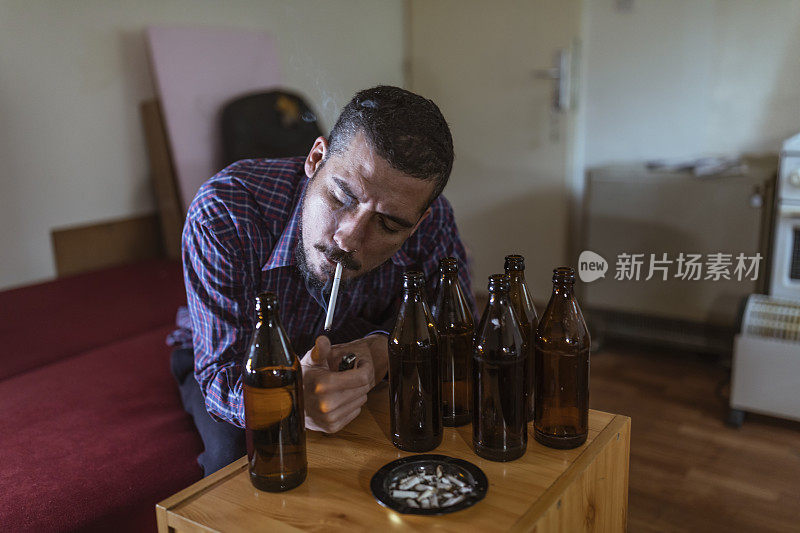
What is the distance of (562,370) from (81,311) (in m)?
1.47

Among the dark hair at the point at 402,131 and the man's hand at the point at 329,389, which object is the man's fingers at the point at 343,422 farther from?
the dark hair at the point at 402,131

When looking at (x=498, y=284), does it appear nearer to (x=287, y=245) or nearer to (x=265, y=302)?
(x=265, y=302)

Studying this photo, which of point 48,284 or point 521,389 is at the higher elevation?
point 521,389

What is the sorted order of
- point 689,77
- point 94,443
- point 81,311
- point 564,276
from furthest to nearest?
point 689,77, point 81,311, point 94,443, point 564,276

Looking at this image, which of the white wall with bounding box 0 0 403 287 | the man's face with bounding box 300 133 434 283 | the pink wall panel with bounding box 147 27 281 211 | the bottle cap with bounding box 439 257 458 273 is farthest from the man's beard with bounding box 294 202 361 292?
the pink wall panel with bounding box 147 27 281 211

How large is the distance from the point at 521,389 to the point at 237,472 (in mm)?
380

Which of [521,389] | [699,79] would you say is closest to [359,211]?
[521,389]

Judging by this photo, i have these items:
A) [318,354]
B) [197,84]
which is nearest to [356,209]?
[318,354]

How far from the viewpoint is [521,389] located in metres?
0.86

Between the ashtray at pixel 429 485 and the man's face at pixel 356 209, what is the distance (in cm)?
34

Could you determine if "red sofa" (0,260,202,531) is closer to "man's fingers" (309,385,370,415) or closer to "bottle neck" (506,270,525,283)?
"man's fingers" (309,385,370,415)

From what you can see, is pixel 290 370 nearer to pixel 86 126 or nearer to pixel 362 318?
pixel 362 318

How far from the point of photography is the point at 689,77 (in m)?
2.56

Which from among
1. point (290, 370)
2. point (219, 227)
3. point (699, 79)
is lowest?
point (290, 370)
